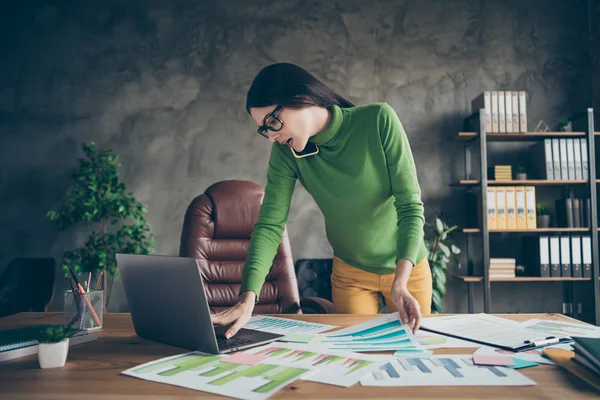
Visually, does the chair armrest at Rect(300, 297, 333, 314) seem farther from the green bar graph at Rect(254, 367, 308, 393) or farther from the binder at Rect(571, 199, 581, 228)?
the binder at Rect(571, 199, 581, 228)

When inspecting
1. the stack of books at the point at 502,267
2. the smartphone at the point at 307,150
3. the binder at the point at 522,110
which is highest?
the binder at the point at 522,110

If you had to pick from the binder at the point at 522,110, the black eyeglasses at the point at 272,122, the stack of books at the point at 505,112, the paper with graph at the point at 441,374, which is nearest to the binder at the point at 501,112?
the stack of books at the point at 505,112

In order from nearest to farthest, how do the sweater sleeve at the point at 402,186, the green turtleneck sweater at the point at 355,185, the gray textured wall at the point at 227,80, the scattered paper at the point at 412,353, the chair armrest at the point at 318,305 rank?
the scattered paper at the point at 412,353 < the sweater sleeve at the point at 402,186 < the green turtleneck sweater at the point at 355,185 < the chair armrest at the point at 318,305 < the gray textured wall at the point at 227,80

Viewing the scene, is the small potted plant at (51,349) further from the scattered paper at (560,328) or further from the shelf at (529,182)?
the shelf at (529,182)

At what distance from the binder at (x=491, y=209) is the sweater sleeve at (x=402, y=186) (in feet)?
7.29

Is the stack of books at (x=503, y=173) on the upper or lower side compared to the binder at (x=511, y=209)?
upper

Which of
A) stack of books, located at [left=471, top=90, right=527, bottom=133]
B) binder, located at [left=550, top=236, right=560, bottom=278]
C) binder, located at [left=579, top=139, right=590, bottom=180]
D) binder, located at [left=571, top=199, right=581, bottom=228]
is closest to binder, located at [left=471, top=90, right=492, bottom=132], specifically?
stack of books, located at [left=471, top=90, right=527, bottom=133]

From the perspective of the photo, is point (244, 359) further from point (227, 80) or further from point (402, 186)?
point (227, 80)

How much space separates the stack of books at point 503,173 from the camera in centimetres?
355

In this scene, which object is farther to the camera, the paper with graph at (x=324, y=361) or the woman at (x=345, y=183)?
the woman at (x=345, y=183)

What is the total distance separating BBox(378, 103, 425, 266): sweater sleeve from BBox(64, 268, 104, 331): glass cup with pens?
2.80ft

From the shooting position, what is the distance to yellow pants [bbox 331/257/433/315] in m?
1.67

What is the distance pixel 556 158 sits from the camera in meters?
3.53

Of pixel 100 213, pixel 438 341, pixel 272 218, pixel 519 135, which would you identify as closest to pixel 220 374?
pixel 438 341
